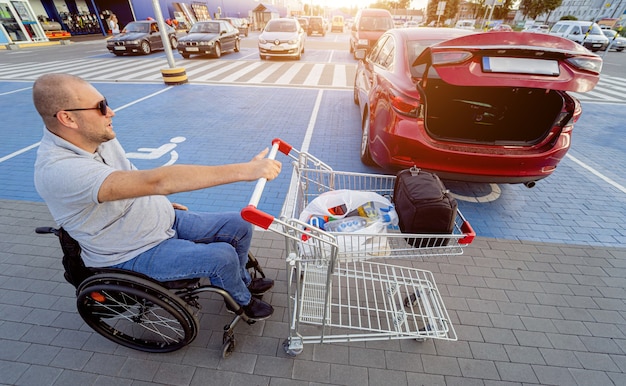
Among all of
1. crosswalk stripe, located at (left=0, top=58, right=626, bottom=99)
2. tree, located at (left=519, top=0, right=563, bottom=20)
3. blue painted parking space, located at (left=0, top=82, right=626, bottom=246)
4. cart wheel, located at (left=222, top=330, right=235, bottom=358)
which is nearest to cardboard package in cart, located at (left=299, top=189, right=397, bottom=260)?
cart wheel, located at (left=222, top=330, right=235, bottom=358)

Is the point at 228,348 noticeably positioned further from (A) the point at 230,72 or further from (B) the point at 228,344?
(A) the point at 230,72

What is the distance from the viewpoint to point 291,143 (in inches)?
206

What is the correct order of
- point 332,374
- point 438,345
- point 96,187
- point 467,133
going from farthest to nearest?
point 467,133
point 438,345
point 332,374
point 96,187

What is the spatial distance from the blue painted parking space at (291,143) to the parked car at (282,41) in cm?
487

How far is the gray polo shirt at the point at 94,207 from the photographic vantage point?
4.73ft

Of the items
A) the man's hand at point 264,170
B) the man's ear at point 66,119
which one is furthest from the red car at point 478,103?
the man's ear at point 66,119

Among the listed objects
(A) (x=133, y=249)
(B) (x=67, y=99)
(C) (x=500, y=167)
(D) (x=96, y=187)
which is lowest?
(C) (x=500, y=167)

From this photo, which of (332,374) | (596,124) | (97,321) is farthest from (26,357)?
(596,124)

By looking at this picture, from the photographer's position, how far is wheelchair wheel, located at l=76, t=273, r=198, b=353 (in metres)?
1.76

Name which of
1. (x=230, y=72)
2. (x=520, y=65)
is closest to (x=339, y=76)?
(x=230, y=72)

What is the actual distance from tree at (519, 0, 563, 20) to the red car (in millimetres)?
58053

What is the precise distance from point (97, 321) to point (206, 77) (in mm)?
9599

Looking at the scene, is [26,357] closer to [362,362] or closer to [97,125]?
[97,125]

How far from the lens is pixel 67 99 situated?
1.47 m
